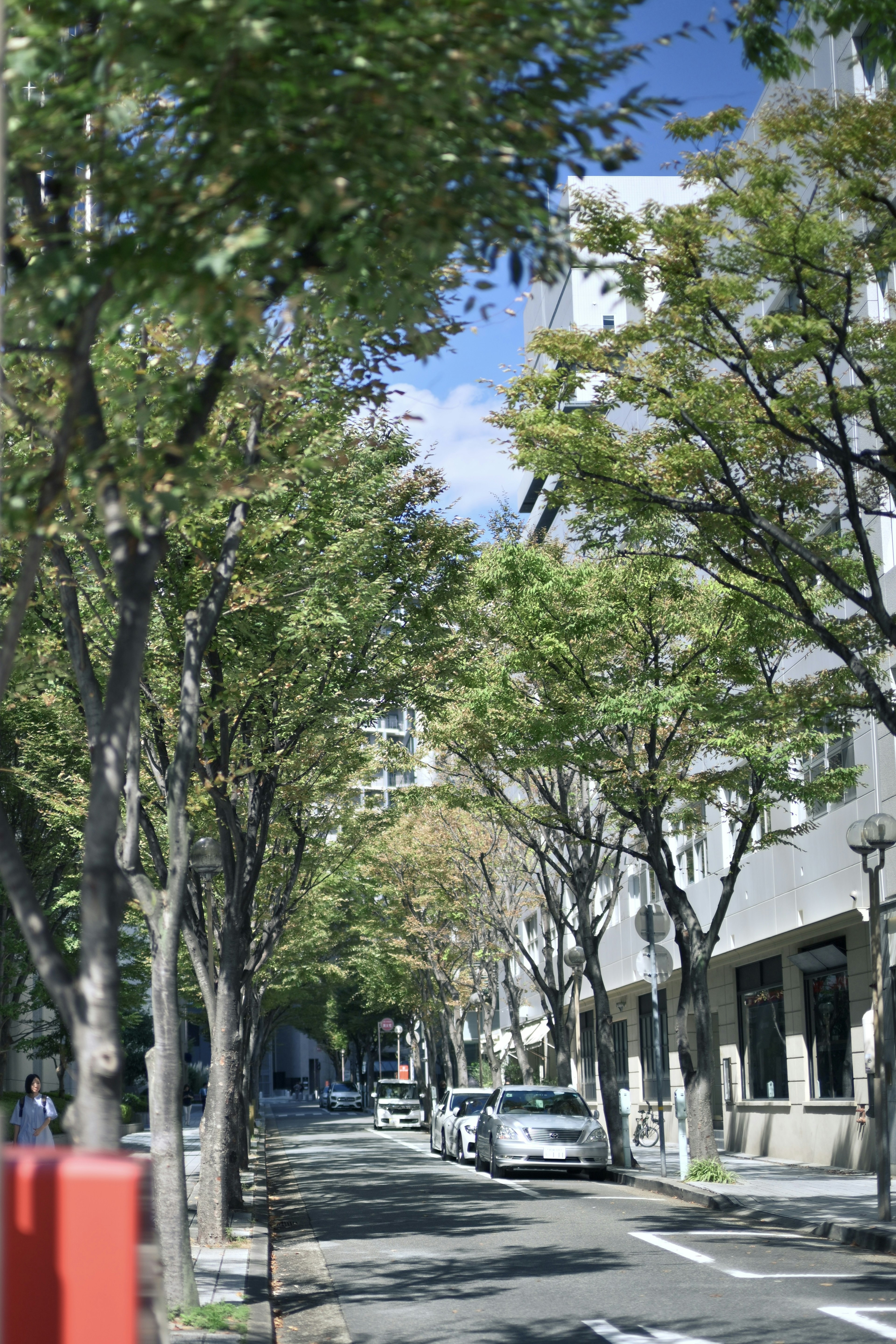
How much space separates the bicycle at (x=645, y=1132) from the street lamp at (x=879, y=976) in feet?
64.3

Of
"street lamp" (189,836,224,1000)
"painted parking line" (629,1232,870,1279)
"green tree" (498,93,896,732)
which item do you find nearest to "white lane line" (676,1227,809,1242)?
"painted parking line" (629,1232,870,1279)

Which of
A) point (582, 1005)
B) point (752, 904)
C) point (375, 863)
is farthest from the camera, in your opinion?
point (582, 1005)

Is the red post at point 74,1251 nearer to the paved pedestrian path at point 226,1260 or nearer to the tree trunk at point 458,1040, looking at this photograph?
the paved pedestrian path at point 226,1260

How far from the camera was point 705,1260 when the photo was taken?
1245cm

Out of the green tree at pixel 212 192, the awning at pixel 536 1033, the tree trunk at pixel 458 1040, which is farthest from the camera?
the awning at pixel 536 1033

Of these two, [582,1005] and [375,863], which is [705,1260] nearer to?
[375,863]

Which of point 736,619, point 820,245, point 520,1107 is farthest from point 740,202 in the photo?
point 520,1107

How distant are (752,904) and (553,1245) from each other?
17451 millimetres

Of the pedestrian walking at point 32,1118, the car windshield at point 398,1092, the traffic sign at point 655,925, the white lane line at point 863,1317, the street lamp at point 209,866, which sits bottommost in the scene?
the car windshield at point 398,1092

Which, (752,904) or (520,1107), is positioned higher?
(752,904)

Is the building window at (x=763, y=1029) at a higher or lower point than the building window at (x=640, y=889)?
lower

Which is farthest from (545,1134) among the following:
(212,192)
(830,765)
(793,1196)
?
(212,192)

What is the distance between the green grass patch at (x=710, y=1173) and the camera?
20547 mm

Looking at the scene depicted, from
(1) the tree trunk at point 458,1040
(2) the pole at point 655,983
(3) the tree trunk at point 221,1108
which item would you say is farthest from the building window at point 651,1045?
(3) the tree trunk at point 221,1108
